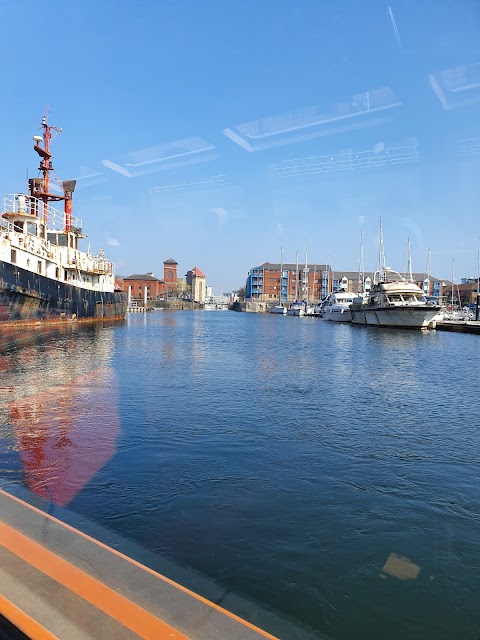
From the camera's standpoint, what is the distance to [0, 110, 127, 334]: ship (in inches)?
1369

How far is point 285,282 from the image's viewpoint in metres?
177

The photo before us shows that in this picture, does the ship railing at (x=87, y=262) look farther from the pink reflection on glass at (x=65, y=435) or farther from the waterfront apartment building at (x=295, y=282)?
the waterfront apartment building at (x=295, y=282)

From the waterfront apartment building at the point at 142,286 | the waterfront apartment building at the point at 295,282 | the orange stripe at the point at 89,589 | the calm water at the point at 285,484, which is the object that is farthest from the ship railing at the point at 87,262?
the waterfront apartment building at the point at 142,286

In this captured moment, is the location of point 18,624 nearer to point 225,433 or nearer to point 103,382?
point 225,433

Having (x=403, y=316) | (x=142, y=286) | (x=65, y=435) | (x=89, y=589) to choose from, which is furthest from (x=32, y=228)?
(x=142, y=286)

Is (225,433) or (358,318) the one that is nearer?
(225,433)

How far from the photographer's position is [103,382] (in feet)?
59.2

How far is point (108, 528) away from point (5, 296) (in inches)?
1246

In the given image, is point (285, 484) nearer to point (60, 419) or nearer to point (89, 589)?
point (89, 589)

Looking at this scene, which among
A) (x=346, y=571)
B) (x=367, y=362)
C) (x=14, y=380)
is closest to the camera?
(x=346, y=571)

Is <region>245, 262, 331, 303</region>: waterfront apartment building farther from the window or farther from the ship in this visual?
the window

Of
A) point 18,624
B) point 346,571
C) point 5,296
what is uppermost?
point 5,296

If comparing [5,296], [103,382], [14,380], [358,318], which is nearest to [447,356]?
[103,382]

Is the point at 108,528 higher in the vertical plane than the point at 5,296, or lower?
lower
